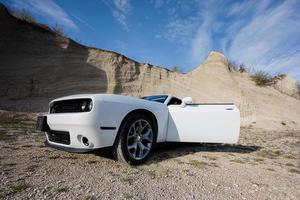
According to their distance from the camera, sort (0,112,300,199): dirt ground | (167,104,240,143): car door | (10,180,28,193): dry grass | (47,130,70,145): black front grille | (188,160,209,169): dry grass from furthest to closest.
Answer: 1. (167,104,240,143): car door
2. (188,160,209,169): dry grass
3. (47,130,70,145): black front grille
4. (0,112,300,199): dirt ground
5. (10,180,28,193): dry grass

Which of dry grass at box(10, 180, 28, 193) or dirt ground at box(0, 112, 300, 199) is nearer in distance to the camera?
dry grass at box(10, 180, 28, 193)

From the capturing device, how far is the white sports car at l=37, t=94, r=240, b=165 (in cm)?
287

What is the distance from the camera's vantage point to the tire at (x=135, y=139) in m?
3.12

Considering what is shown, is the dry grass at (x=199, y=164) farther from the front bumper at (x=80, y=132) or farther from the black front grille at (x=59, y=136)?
the black front grille at (x=59, y=136)

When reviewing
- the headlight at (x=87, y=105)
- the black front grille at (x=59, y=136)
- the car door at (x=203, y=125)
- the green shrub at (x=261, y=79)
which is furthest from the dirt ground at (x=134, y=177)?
the green shrub at (x=261, y=79)

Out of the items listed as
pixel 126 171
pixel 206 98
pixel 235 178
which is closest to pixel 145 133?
pixel 126 171

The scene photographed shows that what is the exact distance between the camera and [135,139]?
336 centimetres

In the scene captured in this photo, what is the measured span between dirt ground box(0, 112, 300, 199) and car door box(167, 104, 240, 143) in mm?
423

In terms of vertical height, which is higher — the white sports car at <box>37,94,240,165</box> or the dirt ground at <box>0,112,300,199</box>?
the white sports car at <box>37,94,240,165</box>

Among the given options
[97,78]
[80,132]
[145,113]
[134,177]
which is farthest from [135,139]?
[97,78]

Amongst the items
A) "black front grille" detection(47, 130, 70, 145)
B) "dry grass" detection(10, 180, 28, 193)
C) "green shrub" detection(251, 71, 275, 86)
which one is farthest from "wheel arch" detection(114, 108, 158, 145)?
"green shrub" detection(251, 71, 275, 86)

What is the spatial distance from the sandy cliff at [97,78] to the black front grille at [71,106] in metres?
8.33

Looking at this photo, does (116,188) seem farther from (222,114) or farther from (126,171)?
(222,114)

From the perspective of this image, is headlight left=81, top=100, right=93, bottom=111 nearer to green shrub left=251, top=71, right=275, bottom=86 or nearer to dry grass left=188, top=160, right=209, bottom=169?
dry grass left=188, top=160, right=209, bottom=169
